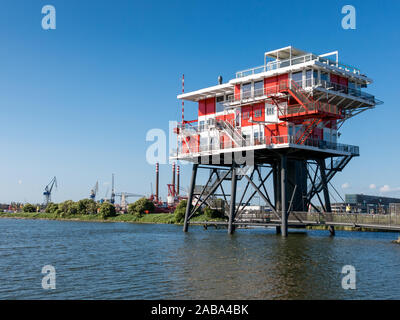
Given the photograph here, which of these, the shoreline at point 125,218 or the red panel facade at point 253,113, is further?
the shoreline at point 125,218

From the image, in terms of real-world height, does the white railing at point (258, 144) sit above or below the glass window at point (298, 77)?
below

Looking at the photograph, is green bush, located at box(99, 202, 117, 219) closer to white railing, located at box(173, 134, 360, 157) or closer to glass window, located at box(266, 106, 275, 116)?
white railing, located at box(173, 134, 360, 157)

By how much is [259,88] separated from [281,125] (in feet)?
16.7

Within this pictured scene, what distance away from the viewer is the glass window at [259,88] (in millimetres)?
47731

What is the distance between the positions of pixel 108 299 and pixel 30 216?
155767 mm

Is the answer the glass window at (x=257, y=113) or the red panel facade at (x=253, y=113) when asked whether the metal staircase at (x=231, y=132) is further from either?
the glass window at (x=257, y=113)

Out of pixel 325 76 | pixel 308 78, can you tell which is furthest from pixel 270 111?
pixel 325 76

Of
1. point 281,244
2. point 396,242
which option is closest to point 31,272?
point 281,244

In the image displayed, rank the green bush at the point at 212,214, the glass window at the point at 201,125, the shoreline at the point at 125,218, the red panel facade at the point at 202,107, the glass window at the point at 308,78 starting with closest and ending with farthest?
the glass window at the point at 308,78, the glass window at the point at 201,125, the red panel facade at the point at 202,107, the green bush at the point at 212,214, the shoreline at the point at 125,218

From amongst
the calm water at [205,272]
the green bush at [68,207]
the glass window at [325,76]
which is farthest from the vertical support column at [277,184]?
the green bush at [68,207]

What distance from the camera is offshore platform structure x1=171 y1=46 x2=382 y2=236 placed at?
1743 inches

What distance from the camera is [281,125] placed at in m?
46.7

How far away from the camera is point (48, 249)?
40281 millimetres

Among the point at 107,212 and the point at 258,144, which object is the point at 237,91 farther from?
the point at 107,212
